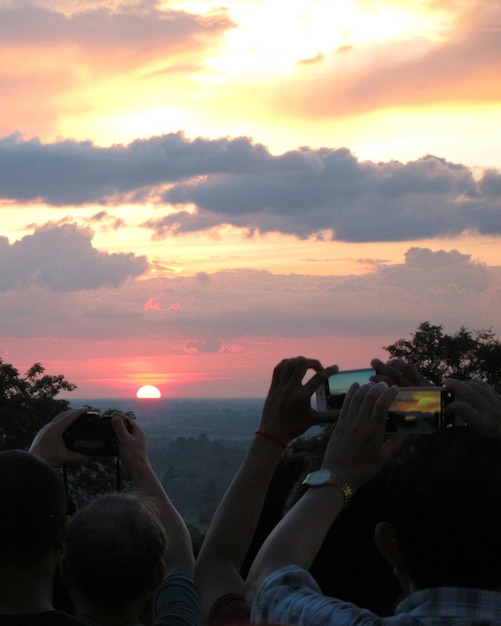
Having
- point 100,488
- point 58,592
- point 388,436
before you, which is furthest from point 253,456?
point 100,488

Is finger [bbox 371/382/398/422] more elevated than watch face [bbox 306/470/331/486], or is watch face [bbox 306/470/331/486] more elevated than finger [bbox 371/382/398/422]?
finger [bbox 371/382/398/422]

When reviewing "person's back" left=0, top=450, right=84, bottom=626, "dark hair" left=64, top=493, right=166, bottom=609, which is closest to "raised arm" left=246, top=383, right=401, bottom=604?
"dark hair" left=64, top=493, right=166, bottom=609

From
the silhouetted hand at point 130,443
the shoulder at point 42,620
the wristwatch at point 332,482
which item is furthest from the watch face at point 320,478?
the silhouetted hand at point 130,443

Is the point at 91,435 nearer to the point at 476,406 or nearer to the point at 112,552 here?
the point at 112,552

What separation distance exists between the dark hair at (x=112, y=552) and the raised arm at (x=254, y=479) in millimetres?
200

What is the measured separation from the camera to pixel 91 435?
14.7 ft

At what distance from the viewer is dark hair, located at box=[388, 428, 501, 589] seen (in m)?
2.71

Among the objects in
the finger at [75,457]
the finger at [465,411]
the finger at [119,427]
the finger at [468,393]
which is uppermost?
the finger at [468,393]

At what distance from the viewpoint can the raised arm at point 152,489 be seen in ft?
12.5

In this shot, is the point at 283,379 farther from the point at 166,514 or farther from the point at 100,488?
the point at 100,488

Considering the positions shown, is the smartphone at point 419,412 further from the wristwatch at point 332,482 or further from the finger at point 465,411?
the wristwatch at point 332,482

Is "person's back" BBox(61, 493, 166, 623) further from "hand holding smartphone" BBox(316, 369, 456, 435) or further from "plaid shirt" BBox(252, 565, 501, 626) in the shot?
"hand holding smartphone" BBox(316, 369, 456, 435)

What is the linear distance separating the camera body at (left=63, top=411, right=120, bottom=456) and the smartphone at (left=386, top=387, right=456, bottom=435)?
1554mm

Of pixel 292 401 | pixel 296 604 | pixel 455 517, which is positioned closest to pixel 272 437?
pixel 292 401
